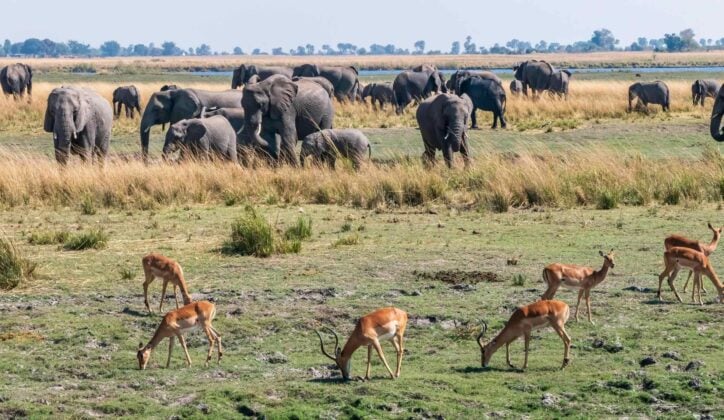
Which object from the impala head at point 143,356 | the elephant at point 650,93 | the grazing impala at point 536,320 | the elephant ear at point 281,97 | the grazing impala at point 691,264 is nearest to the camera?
the grazing impala at point 536,320

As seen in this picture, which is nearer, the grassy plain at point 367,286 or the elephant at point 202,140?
the grassy plain at point 367,286

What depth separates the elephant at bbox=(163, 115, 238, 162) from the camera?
22.9m

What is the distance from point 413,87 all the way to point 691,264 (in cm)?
3227

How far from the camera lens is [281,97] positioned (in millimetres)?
24781

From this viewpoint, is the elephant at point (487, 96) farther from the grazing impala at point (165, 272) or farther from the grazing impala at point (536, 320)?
the grazing impala at point (536, 320)

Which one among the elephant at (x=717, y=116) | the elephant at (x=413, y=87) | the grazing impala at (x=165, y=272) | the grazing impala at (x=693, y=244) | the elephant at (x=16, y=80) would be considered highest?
the elephant at (x=717, y=116)

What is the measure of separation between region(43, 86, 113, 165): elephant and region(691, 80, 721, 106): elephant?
23.4 metres

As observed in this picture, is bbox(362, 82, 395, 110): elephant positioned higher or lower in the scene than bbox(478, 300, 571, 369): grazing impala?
lower

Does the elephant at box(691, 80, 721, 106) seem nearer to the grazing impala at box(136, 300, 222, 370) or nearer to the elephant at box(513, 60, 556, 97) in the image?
the elephant at box(513, 60, 556, 97)

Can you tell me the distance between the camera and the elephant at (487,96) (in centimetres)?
3572

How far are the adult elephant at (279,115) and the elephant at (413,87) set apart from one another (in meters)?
17.5

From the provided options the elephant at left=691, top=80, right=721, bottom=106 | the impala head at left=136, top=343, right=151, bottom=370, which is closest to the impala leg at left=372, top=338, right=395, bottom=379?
the impala head at left=136, top=343, right=151, bottom=370

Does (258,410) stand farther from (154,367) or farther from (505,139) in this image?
(505,139)

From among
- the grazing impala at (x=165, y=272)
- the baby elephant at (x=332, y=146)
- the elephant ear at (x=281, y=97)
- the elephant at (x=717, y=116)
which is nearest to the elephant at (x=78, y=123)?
the elephant ear at (x=281, y=97)
